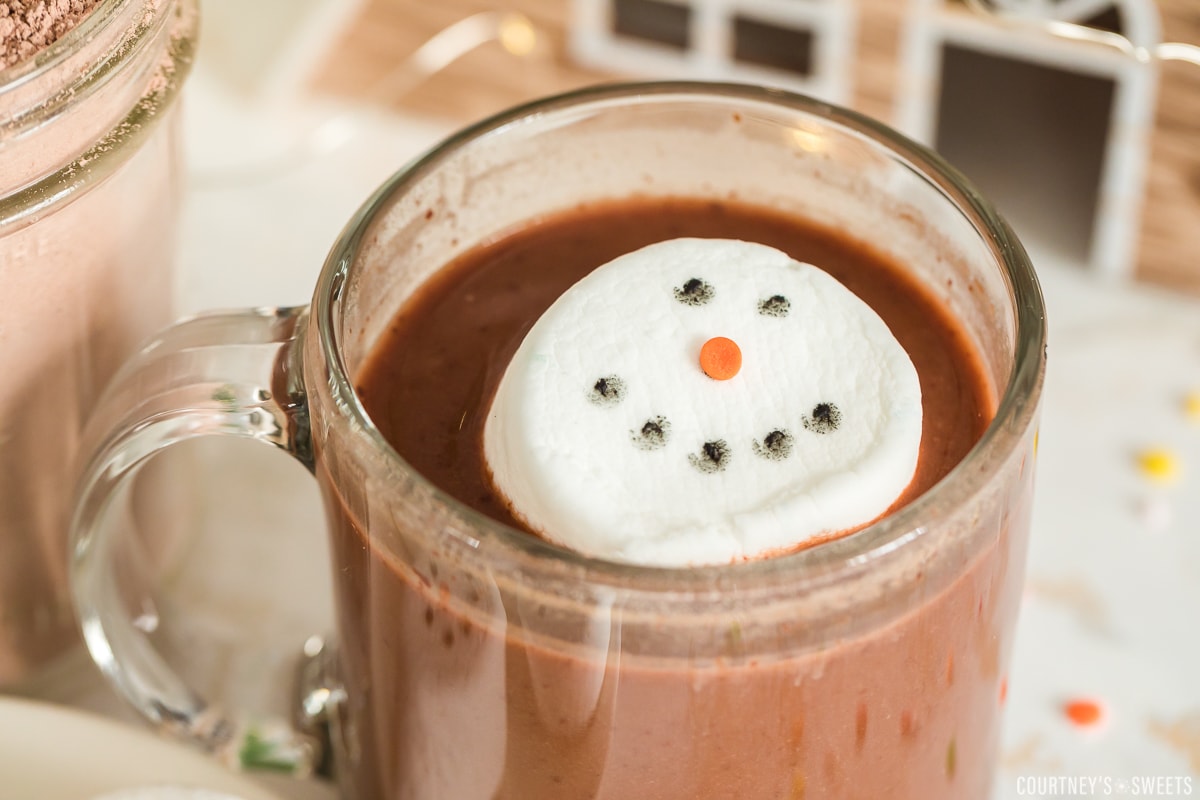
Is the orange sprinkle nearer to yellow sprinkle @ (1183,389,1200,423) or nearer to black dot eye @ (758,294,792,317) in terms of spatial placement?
yellow sprinkle @ (1183,389,1200,423)

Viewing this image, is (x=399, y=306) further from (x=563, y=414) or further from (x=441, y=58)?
(x=441, y=58)

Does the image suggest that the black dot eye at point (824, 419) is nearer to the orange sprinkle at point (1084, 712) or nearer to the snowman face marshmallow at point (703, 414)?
the snowman face marshmallow at point (703, 414)

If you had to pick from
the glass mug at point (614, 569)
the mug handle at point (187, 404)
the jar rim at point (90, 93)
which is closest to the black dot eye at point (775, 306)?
the glass mug at point (614, 569)

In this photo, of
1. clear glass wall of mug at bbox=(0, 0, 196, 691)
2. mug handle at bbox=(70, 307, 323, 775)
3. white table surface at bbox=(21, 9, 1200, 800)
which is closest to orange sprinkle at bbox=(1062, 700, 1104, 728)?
white table surface at bbox=(21, 9, 1200, 800)

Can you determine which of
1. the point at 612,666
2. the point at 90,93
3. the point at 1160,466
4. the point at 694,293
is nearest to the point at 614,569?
the point at 612,666

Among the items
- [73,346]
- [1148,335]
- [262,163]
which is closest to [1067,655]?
[1148,335]
